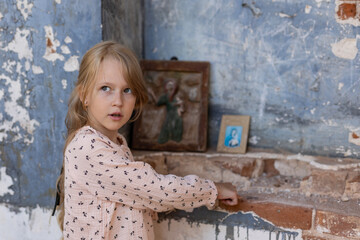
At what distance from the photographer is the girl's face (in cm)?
163

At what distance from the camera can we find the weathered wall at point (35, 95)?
216cm

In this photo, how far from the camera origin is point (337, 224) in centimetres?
181

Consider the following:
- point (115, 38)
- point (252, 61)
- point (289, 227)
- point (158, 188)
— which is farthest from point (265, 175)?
point (115, 38)

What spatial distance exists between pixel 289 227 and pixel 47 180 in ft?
4.48

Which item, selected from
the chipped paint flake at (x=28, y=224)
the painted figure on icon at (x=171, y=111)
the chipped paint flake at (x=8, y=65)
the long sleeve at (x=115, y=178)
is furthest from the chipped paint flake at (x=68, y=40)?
the chipped paint flake at (x=28, y=224)

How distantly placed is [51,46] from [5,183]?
855 millimetres

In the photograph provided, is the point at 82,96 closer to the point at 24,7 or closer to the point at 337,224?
the point at 24,7

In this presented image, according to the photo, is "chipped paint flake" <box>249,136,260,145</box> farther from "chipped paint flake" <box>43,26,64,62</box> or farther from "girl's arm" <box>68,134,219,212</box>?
"chipped paint flake" <box>43,26,64,62</box>

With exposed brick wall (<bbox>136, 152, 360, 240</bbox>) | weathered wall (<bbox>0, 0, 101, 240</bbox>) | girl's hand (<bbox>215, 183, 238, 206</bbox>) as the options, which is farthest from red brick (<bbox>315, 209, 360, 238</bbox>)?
weathered wall (<bbox>0, 0, 101, 240</bbox>)

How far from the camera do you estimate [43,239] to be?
7.79 feet

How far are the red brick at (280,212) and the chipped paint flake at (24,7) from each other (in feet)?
4.81

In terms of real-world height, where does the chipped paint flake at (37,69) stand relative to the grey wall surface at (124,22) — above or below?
below

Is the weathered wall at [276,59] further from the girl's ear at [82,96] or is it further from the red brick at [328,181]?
the girl's ear at [82,96]

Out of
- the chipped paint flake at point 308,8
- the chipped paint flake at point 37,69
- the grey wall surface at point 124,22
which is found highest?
the chipped paint flake at point 308,8
